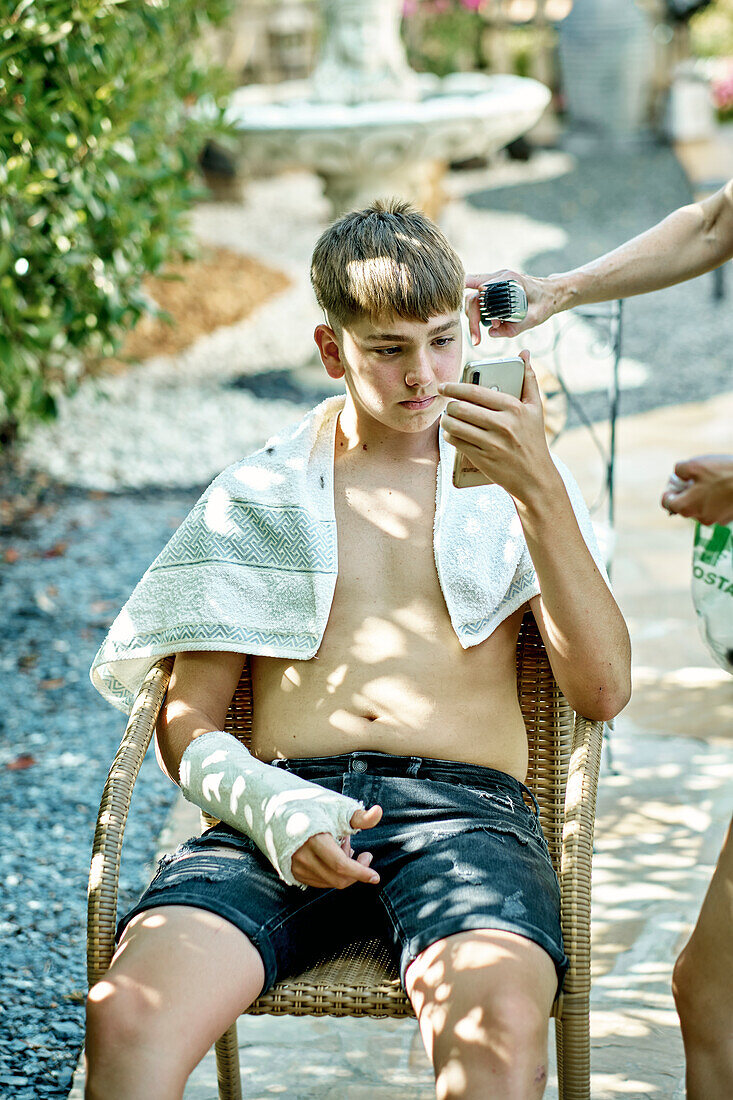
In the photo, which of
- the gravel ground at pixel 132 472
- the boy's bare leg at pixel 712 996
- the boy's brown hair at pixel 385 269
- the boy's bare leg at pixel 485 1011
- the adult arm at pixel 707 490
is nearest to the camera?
the boy's bare leg at pixel 485 1011

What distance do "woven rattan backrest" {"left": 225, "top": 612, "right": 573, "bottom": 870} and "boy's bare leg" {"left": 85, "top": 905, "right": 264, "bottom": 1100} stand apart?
1.87ft

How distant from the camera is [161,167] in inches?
197

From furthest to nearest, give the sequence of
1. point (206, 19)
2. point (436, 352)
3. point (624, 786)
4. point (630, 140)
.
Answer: point (630, 140) → point (206, 19) → point (624, 786) → point (436, 352)

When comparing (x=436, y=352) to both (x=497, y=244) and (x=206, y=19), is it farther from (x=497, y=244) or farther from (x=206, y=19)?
(x=497, y=244)

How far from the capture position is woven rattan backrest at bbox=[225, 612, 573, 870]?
217 cm

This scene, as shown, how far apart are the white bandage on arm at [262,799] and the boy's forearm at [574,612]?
0.41 metres

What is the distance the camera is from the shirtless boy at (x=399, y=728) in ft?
5.28

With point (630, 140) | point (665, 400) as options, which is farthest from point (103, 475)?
point (630, 140)

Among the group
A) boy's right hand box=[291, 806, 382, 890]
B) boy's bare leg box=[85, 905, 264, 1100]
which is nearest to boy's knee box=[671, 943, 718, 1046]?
boy's right hand box=[291, 806, 382, 890]

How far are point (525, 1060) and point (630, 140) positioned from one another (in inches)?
492

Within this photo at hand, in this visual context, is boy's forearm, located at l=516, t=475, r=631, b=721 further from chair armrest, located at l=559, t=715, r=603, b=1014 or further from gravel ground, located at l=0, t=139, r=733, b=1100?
gravel ground, located at l=0, t=139, r=733, b=1100

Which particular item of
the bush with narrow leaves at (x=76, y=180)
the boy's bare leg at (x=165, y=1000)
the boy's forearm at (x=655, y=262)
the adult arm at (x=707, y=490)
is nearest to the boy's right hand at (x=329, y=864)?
the boy's bare leg at (x=165, y=1000)

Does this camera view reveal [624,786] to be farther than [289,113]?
No

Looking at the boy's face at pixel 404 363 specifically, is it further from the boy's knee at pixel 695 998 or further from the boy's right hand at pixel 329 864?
the boy's knee at pixel 695 998
